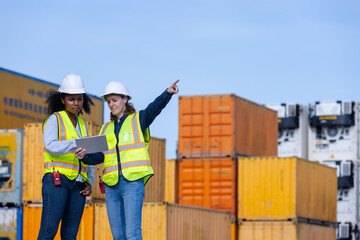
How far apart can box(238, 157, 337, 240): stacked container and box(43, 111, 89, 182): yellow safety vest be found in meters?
15.6

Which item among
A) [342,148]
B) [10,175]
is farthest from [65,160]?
[342,148]

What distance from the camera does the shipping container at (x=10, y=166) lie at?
17938 mm

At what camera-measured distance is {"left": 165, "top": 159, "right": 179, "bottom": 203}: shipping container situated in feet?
77.2

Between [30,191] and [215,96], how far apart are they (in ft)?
23.1

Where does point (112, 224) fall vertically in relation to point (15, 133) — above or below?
below

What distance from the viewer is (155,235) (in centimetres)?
1702

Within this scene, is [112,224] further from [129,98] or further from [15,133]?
[15,133]

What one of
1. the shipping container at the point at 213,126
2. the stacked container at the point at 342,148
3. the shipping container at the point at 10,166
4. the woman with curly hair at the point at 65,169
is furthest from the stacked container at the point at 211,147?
the woman with curly hair at the point at 65,169

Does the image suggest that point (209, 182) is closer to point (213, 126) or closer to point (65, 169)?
point (213, 126)

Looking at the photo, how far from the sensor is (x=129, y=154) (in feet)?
21.5

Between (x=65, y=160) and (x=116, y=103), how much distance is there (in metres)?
0.64

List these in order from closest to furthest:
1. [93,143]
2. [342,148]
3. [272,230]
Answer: [93,143] < [272,230] < [342,148]

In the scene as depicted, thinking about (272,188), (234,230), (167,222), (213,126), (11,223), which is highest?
(213,126)

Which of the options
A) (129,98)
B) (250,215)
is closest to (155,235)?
(250,215)
